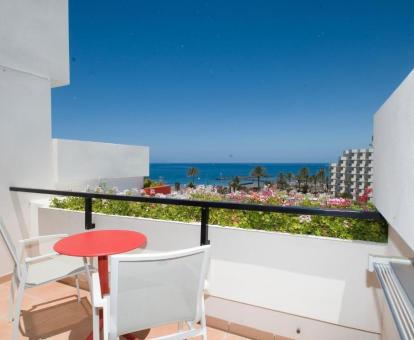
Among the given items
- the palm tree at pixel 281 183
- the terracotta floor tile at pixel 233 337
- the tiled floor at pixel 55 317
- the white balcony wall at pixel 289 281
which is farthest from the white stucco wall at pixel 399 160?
the palm tree at pixel 281 183

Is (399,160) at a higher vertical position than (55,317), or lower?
higher

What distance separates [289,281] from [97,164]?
6940 millimetres

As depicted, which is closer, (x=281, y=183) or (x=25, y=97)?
(x=25, y=97)

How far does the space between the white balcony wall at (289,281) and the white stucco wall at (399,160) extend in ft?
1.91

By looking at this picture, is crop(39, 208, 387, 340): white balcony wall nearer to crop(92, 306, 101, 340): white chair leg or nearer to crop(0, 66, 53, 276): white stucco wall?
crop(92, 306, 101, 340): white chair leg

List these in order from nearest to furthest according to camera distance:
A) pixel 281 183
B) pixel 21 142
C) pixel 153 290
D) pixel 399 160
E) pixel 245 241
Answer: pixel 399 160 → pixel 153 290 → pixel 245 241 → pixel 21 142 → pixel 281 183

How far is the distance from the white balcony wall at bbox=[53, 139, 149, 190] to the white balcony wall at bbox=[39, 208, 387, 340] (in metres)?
4.31

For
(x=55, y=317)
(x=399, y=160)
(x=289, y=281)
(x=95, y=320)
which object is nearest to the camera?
(x=399, y=160)

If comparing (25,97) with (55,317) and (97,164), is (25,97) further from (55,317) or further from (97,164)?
(97,164)

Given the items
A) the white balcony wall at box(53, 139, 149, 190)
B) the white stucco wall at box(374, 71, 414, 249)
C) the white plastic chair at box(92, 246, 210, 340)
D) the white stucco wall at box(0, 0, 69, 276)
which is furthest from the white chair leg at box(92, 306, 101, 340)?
the white balcony wall at box(53, 139, 149, 190)

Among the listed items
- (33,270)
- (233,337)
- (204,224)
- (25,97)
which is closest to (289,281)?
(233,337)

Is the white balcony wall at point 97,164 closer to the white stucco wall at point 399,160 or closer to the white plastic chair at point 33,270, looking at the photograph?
the white plastic chair at point 33,270

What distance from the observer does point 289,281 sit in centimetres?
217

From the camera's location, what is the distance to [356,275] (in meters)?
1.97
